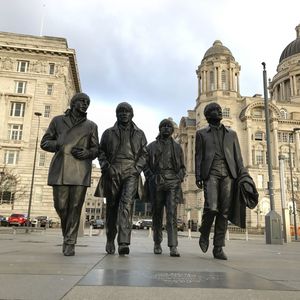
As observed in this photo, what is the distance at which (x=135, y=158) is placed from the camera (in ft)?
21.6

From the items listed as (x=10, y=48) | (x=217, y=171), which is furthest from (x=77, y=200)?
(x=10, y=48)

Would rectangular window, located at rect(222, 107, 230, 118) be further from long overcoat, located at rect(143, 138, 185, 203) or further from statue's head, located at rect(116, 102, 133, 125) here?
statue's head, located at rect(116, 102, 133, 125)

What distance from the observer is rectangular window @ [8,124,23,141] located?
50856mm

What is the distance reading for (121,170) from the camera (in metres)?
6.43

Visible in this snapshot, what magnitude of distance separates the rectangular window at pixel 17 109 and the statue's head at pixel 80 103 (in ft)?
159

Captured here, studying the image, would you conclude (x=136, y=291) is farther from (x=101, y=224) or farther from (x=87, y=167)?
(x=101, y=224)

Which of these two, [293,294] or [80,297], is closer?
[80,297]

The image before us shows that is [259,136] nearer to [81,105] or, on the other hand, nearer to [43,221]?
[43,221]

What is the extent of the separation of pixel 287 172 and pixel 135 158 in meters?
67.4

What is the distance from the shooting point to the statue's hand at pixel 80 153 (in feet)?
19.5

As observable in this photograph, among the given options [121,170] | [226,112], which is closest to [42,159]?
[226,112]

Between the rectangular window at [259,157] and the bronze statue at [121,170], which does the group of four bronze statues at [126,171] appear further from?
the rectangular window at [259,157]

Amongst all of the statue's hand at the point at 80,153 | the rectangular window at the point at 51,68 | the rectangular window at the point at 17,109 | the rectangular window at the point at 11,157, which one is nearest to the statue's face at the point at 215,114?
the statue's hand at the point at 80,153

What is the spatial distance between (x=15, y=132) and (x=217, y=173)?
48.8 metres
